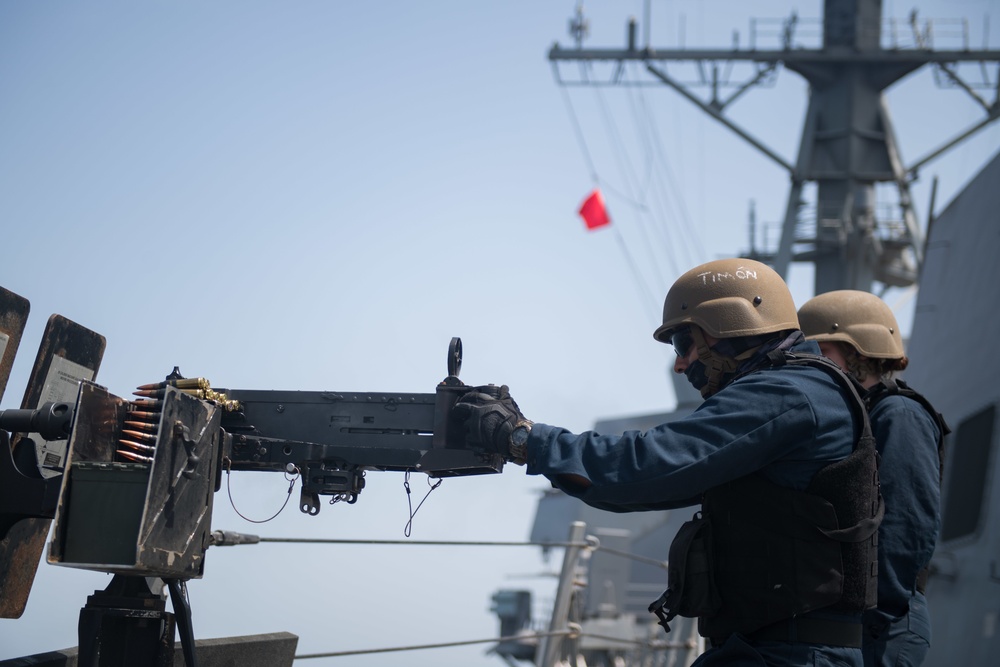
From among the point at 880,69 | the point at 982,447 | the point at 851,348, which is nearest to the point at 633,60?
the point at 880,69

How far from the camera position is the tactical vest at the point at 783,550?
3006 mm

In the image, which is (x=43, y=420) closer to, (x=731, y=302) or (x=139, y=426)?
(x=139, y=426)

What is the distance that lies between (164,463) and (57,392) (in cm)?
103

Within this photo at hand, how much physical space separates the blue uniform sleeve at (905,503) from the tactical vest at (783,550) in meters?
0.56

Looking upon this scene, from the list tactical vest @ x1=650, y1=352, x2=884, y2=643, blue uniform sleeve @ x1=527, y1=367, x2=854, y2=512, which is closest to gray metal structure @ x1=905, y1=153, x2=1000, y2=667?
tactical vest @ x1=650, y1=352, x2=884, y2=643

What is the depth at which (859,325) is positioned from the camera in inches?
188

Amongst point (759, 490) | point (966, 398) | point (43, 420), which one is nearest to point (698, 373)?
point (759, 490)

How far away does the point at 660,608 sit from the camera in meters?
3.26

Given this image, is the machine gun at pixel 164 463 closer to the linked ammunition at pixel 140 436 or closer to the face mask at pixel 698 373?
the linked ammunition at pixel 140 436

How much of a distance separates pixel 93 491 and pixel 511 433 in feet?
3.43

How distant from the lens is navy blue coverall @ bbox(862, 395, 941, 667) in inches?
145

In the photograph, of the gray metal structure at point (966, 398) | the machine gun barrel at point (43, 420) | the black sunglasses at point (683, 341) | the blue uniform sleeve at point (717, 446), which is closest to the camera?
the blue uniform sleeve at point (717, 446)

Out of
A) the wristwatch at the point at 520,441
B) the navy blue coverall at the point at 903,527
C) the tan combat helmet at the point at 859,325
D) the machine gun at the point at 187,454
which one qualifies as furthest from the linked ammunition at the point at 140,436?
the tan combat helmet at the point at 859,325

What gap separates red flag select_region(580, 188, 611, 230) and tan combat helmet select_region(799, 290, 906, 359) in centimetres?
1034
